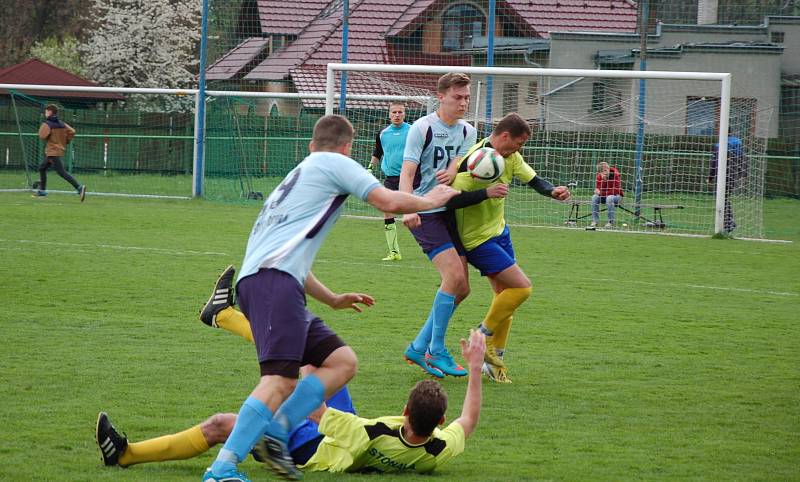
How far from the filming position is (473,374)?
5086 mm

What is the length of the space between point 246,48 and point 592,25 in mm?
10559

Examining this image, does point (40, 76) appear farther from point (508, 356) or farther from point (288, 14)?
point (508, 356)

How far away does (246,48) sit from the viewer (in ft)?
110

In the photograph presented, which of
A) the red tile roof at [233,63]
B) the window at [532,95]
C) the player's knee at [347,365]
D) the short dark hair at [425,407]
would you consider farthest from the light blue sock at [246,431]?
the red tile roof at [233,63]

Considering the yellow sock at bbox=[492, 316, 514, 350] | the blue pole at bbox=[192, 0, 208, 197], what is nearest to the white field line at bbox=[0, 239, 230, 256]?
the yellow sock at bbox=[492, 316, 514, 350]

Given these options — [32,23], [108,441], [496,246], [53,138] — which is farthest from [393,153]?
[32,23]

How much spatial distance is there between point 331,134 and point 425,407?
1337 millimetres

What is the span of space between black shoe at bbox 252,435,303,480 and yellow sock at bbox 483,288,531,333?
2927mm

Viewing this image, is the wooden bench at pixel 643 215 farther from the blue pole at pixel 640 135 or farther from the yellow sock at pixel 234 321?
the yellow sock at pixel 234 321

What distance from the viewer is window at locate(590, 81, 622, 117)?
84.0ft

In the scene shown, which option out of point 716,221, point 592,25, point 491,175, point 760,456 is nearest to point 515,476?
point 760,456

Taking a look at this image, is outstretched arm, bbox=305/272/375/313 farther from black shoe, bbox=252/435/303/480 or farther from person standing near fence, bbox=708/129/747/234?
person standing near fence, bbox=708/129/747/234

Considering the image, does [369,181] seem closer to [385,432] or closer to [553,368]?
[385,432]

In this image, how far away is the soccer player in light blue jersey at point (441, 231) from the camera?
300 inches
